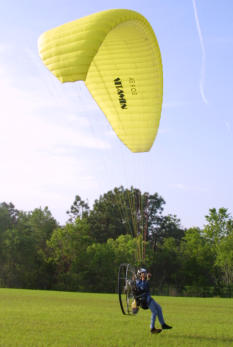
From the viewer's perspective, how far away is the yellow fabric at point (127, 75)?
11.0 metres

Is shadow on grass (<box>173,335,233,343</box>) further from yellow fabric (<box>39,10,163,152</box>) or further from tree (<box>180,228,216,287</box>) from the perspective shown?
tree (<box>180,228,216,287</box>)

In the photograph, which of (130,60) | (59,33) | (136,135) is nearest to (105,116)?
(136,135)

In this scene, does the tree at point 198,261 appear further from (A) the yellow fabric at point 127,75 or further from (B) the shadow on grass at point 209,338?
(B) the shadow on grass at point 209,338

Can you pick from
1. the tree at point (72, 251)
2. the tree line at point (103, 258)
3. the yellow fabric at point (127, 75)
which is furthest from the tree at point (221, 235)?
the yellow fabric at point (127, 75)

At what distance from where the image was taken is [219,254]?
5819cm

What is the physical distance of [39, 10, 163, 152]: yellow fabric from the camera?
10984 mm

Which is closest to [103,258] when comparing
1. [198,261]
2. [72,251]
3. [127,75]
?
[72,251]

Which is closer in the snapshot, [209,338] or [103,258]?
[209,338]

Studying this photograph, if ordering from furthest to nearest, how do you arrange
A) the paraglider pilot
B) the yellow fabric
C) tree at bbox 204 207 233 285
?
tree at bbox 204 207 233 285, the yellow fabric, the paraglider pilot

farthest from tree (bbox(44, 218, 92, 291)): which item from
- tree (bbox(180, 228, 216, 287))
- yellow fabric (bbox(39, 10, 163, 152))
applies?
yellow fabric (bbox(39, 10, 163, 152))

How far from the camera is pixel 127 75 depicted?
1324 cm

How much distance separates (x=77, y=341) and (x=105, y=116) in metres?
6.51

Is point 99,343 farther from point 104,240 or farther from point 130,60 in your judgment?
point 104,240

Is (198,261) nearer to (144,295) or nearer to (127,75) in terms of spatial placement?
(127,75)
